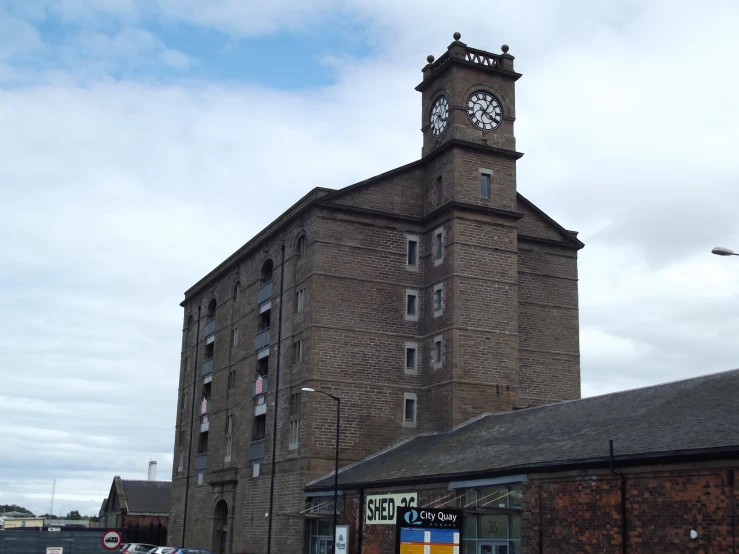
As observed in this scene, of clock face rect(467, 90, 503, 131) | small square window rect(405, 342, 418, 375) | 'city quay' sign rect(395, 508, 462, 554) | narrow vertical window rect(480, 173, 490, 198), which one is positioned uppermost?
clock face rect(467, 90, 503, 131)

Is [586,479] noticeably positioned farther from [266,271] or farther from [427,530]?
[266,271]

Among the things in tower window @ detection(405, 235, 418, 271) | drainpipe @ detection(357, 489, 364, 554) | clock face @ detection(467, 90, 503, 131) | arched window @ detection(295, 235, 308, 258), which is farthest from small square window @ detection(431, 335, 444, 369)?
clock face @ detection(467, 90, 503, 131)

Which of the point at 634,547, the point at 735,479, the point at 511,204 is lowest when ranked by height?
the point at 634,547

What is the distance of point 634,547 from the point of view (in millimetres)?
24719

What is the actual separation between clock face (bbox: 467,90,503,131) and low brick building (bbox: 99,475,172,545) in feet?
185

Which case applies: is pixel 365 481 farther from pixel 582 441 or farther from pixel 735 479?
pixel 735 479

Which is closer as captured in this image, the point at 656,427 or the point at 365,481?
the point at 656,427

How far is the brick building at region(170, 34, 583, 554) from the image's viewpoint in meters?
43.8

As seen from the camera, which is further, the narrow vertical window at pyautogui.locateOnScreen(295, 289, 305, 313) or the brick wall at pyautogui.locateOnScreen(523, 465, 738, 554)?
the narrow vertical window at pyautogui.locateOnScreen(295, 289, 305, 313)

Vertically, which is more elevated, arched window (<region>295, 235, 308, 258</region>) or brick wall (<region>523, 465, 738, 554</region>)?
arched window (<region>295, 235, 308, 258</region>)

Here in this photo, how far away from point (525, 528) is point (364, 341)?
58.4 feet

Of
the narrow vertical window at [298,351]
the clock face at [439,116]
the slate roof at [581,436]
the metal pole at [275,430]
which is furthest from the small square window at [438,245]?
the slate roof at [581,436]

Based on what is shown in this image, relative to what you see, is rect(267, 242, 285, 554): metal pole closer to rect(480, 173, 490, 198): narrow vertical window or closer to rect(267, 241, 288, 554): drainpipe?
rect(267, 241, 288, 554): drainpipe

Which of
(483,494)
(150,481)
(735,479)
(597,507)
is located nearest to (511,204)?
(483,494)
